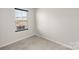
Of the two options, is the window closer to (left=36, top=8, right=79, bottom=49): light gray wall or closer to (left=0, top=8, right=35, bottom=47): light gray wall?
(left=0, top=8, right=35, bottom=47): light gray wall

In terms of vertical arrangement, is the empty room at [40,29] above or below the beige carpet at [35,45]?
above

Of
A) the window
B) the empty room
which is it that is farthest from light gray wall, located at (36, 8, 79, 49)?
the window

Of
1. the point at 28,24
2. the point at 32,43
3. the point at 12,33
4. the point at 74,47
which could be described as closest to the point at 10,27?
the point at 12,33

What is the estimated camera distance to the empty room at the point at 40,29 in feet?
3.08

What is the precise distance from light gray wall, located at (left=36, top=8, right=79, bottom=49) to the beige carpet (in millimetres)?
77

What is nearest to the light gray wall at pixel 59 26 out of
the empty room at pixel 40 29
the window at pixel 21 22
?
the empty room at pixel 40 29

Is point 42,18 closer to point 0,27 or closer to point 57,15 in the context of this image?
point 57,15

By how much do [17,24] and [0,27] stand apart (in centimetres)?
21

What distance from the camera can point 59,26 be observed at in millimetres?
985

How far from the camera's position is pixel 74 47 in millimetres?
902

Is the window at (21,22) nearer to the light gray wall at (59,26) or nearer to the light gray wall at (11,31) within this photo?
the light gray wall at (11,31)

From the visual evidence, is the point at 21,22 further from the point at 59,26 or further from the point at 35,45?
the point at 59,26

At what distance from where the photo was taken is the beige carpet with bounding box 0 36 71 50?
2.93 ft
